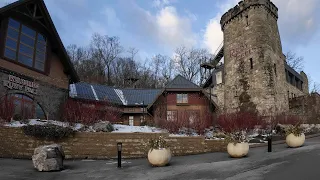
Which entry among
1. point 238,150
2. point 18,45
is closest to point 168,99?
point 18,45

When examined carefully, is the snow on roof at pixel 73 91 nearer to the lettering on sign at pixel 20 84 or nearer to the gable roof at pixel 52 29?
the gable roof at pixel 52 29

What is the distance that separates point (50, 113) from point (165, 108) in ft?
41.8

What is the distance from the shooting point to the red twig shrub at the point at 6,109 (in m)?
17.6

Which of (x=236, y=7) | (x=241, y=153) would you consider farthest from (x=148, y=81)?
(x=241, y=153)

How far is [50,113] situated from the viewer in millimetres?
22516

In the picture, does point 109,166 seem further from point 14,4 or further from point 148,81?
point 148,81

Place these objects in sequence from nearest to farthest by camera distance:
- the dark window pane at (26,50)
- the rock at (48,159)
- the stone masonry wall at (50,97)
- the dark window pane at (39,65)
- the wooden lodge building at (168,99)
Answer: the rock at (48,159)
the dark window pane at (26,50)
the stone masonry wall at (50,97)
the dark window pane at (39,65)
the wooden lodge building at (168,99)

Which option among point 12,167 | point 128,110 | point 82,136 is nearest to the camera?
point 12,167

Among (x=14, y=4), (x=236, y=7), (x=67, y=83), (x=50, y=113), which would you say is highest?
(x=236, y=7)

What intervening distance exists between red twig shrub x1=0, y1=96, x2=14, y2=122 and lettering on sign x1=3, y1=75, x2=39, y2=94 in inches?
59.8

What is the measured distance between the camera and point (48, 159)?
40.8 ft

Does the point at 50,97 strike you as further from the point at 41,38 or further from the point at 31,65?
the point at 41,38

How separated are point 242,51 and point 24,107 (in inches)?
1063

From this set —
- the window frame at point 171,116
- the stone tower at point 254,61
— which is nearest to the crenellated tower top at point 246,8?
the stone tower at point 254,61
